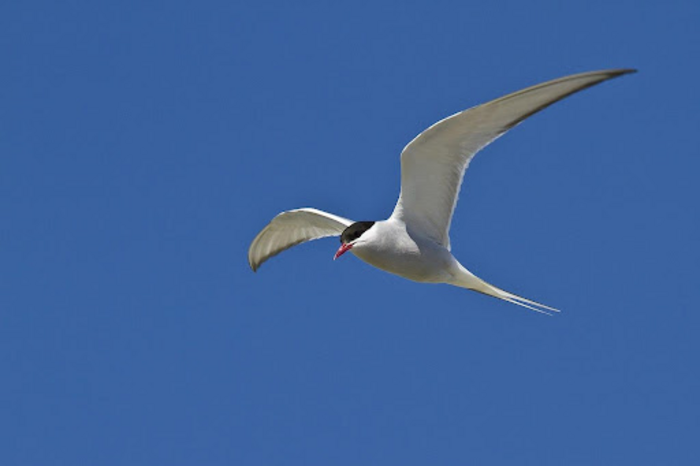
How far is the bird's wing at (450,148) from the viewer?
7070 mm

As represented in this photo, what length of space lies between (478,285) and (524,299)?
0.52 meters

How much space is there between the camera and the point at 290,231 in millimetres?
11148

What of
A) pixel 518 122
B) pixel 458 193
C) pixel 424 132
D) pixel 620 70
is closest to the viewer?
pixel 620 70

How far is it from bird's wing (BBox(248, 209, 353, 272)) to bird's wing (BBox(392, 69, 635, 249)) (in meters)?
1.47

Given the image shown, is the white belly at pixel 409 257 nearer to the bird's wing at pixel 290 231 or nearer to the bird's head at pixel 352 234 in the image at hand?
the bird's head at pixel 352 234

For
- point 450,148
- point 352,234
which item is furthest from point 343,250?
point 450,148

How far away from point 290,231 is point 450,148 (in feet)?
10.9

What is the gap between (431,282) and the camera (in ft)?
30.1

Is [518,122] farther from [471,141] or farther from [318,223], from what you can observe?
[318,223]

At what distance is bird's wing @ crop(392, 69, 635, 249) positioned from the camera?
707 centimetres

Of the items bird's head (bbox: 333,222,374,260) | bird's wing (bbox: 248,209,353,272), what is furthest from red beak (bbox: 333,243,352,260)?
bird's wing (bbox: 248,209,353,272)

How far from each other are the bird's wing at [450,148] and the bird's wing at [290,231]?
1469 mm

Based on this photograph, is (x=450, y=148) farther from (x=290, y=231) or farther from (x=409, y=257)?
(x=290, y=231)

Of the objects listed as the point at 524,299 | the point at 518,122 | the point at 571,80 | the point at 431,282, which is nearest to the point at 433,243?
the point at 431,282
